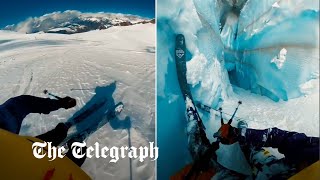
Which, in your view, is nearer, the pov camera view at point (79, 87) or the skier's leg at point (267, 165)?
the pov camera view at point (79, 87)

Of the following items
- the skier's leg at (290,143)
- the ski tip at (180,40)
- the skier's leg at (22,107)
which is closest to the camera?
the skier's leg at (22,107)

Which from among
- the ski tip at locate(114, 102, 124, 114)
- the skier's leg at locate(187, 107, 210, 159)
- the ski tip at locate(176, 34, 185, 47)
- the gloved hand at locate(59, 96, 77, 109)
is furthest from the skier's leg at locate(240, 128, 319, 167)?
the gloved hand at locate(59, 96, 77, 109)

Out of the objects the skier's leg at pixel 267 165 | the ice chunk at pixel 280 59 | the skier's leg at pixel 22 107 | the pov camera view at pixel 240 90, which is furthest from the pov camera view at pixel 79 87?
the ice chunk at pixel 280 59

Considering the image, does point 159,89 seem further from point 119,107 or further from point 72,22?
point 72,22

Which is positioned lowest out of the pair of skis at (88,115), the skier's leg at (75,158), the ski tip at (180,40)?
the skier's leg at (75,158)

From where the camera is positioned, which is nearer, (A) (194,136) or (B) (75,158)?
(B) (75,158)

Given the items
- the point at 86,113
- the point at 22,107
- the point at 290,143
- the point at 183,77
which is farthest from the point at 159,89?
the point at 290,143

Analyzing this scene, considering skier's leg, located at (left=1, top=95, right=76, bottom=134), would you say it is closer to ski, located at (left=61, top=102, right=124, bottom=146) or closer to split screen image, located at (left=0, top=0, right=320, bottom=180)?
split screen image, located at (left=0, top=0, right=320, bottom=180)

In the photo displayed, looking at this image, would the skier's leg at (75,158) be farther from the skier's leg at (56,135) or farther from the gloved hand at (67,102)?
the gloved hand at (67,102)
